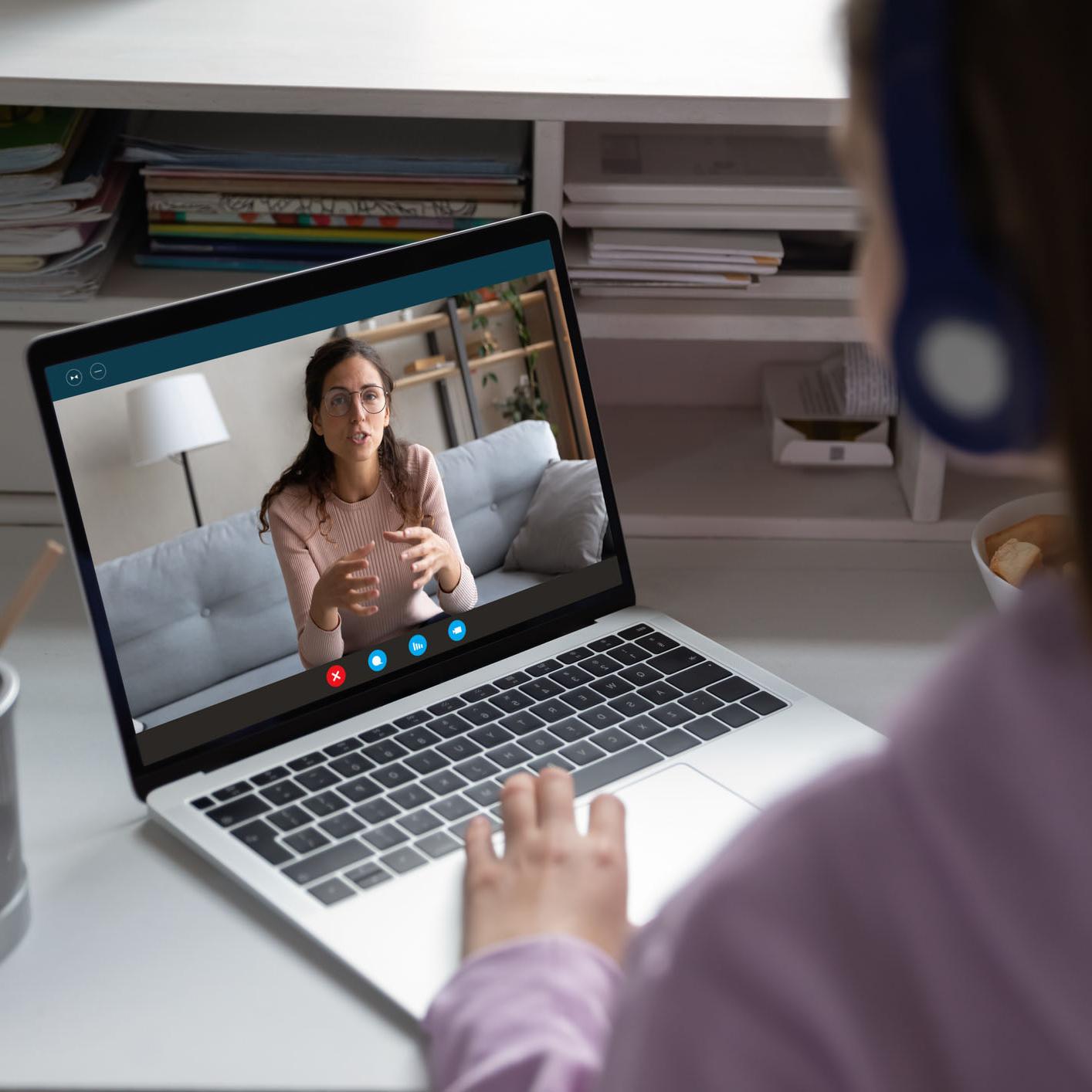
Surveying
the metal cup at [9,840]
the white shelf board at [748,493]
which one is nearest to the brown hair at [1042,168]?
the metal cup at [9,840]

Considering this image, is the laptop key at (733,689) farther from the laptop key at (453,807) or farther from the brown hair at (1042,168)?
the brown hair at (1042,168)

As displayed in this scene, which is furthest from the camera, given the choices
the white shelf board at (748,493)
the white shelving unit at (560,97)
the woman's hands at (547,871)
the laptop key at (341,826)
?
the white shelf board at (748,493)

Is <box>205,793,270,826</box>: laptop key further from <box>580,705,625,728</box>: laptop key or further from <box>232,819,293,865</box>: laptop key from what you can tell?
<box>580,705,625,728</box>: laptop key

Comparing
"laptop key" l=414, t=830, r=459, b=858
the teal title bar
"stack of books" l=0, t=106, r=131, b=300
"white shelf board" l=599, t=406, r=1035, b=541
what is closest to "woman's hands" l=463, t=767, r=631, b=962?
"laptop key" l=414, t=830, r=459, b=858

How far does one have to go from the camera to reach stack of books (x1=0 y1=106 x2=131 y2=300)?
102 cm

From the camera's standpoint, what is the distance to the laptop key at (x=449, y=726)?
0.85 m

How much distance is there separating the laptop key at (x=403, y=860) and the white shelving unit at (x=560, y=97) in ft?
1.54

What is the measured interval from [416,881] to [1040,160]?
1.71 ft

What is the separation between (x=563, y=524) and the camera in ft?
3.13

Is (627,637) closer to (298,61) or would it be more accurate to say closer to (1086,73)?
(298,61)

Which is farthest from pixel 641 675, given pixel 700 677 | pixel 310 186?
pixel 310 186

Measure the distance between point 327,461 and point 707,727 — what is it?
30cm

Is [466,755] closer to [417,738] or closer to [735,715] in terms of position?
[417,738]

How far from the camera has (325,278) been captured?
87cm
